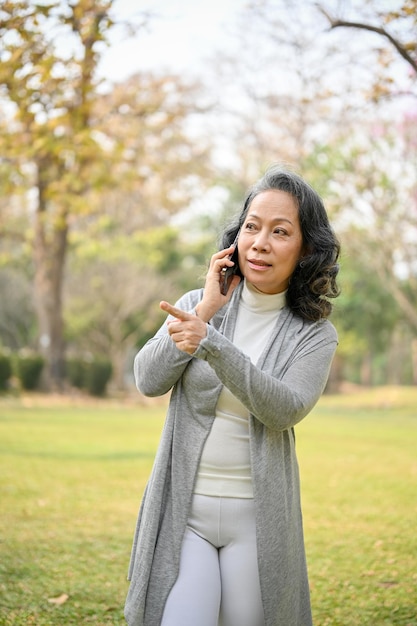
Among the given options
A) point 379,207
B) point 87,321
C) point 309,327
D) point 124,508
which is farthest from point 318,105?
point 309,327

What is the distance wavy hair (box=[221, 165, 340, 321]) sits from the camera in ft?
8.64

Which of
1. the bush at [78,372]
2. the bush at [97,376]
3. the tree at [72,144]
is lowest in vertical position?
the bush at [78,372]

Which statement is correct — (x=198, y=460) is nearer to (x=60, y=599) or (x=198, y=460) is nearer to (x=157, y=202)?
(x=60, y=599)

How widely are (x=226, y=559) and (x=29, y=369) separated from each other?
21.7 meters

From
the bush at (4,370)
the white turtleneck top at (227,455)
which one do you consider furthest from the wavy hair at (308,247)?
the bush at (4,370)

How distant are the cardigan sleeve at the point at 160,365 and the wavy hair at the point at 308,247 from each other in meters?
0.36

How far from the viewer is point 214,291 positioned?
2.51 meters

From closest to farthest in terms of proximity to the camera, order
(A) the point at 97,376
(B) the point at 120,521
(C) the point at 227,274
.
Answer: (C) the point at 227,274 < (B) the point at 120,521 < (A) the point at 97,376

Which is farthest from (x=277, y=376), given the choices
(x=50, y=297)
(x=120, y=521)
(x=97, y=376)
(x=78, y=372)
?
(x=78, y=372)

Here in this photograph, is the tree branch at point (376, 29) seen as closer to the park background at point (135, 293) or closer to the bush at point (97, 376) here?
the park background at point (135, 293)

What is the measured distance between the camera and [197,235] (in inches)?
1447

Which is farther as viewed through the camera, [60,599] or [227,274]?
[60,599]

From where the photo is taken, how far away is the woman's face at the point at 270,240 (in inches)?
101

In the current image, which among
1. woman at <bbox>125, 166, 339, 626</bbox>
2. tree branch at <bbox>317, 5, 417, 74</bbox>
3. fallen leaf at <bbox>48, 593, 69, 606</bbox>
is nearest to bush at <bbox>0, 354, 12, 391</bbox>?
tree branch at <bbox>317, 5, 417, 74</bbox>
